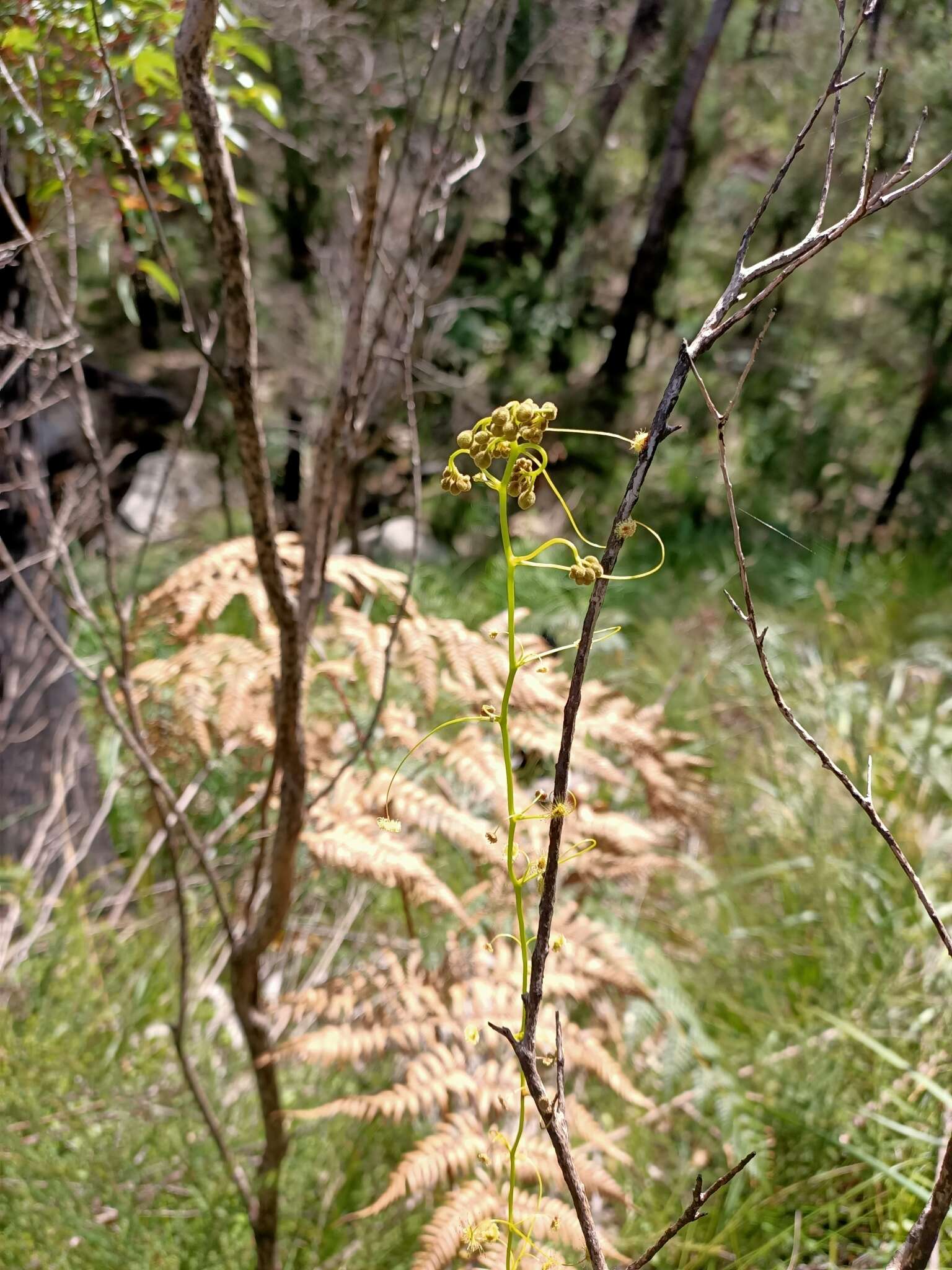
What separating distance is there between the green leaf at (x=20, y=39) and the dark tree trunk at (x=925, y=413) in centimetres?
289

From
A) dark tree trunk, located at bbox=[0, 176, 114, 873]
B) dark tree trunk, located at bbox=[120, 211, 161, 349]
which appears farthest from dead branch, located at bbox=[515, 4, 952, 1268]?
dark tree trunk, located at bbox=[0, 176, 114, 873]

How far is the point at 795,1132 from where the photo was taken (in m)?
1.18

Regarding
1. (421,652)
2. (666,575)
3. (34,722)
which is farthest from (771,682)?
(666,575)

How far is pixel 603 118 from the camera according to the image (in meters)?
2.74

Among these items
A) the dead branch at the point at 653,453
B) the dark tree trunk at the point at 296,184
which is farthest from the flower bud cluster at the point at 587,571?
the dark tree trunk at the point at 296,184

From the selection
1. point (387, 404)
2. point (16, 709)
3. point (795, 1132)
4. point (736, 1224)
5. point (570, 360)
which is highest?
point (570, 360)

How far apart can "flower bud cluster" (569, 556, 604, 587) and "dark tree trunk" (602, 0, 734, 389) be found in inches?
97.8

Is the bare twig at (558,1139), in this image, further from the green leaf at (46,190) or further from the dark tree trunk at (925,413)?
the dark tree trunk at (925,413)

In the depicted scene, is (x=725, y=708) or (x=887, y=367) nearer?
(x=725, y=708)

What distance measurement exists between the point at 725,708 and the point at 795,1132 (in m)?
1.22

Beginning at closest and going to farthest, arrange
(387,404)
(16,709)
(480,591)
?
(16,709) → (387,404) → (480,591)

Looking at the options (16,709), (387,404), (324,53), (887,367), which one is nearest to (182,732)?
(16,709)

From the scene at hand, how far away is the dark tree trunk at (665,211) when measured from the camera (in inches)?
91.1

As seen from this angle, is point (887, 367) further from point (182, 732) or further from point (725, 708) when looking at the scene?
point (182, 732)
